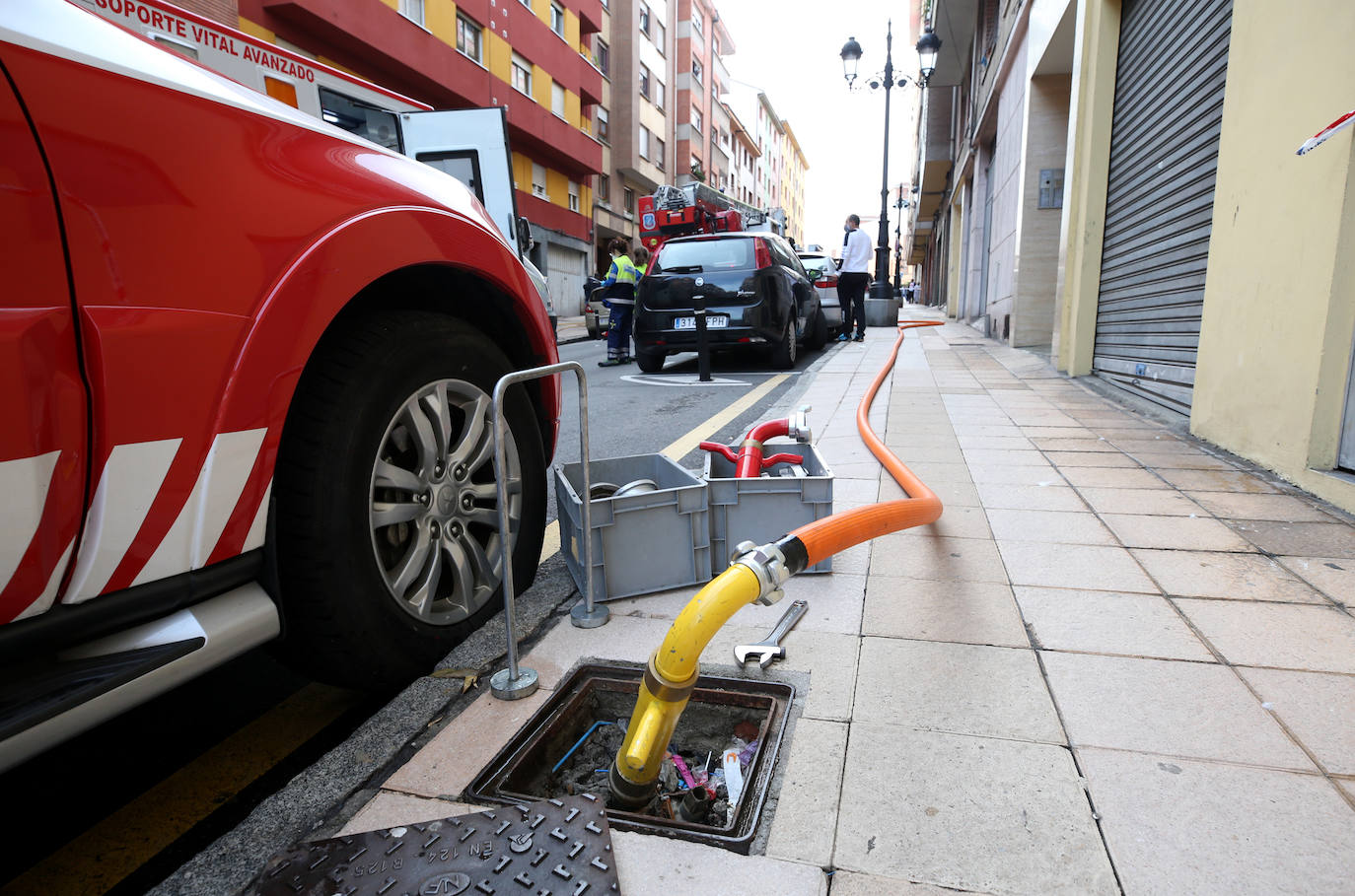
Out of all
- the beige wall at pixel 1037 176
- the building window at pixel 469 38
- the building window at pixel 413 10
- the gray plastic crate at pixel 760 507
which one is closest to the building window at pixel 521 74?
the building window at pixel 469 38

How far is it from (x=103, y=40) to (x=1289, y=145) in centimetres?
491

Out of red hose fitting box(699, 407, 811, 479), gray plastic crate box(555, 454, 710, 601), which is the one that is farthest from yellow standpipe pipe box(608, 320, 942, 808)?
red hose fitting box(699, 407, 811, 479)

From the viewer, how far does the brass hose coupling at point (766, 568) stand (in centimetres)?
178

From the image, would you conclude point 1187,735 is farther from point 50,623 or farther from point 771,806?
point 50,623

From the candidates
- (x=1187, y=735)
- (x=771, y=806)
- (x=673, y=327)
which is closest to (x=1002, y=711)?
(x=1187, y=735)

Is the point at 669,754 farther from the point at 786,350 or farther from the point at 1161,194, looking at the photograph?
the point at 786,350

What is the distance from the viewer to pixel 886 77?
769 inches

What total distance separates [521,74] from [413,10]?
20.0 feet

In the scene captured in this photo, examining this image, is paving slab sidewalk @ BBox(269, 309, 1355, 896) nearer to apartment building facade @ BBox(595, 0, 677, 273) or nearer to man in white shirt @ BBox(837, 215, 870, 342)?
man in white shirt @ BBox(837, 215, 870, 342)

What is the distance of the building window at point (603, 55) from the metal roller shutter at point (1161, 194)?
29787 mm

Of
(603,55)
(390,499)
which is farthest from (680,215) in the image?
(390,499)

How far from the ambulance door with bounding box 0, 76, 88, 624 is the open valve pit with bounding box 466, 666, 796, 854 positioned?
2.96 ft

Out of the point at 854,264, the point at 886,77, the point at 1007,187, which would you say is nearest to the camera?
the point at 854,264

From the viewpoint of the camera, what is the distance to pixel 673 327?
9617mm
